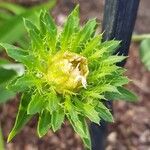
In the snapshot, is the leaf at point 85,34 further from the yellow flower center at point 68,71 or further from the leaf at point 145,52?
the leaf at point 145,52

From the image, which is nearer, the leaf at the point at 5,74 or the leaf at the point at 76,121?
the leaf at the point at 76,121

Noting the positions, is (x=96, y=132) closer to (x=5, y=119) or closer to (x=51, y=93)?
(x=51, y=93)

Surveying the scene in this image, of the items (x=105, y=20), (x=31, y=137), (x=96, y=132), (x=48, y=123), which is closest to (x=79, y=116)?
A: (x=48, y=123)

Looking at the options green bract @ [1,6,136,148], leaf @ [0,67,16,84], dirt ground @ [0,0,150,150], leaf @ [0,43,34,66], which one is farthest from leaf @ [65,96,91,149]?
dirt ground @ [0,0,150,150]

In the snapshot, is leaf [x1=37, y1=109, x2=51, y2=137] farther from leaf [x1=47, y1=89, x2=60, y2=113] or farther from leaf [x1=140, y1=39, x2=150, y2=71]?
leaf [x1=140, y1=39, x2=150, y2=71]

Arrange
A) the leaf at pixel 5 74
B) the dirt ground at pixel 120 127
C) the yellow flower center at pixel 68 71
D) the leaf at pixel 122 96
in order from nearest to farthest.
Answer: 1. the yellow flower center at pixel 68 71
2. the leaf at pixel 122 96
3. the leaf at pixel 5 74
4. the dirt ground at pixel 120 127

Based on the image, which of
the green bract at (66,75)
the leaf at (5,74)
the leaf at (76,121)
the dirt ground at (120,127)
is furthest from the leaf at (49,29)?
the dirt ground at (120,127)

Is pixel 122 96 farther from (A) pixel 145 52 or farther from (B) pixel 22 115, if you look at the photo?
(A) pixel 145 52
